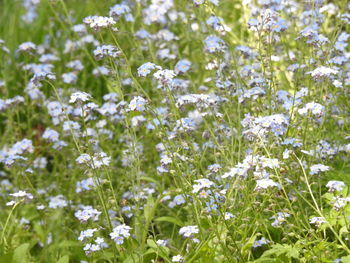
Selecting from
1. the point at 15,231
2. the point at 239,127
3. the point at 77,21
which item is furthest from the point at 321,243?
the point at 77,21

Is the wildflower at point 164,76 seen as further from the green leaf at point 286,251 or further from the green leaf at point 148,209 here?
the green leaf at point 286,251

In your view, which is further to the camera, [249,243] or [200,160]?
[200,160]

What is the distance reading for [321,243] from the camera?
3088 millimetres

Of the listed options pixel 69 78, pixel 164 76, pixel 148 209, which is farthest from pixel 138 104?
pixel 69 78

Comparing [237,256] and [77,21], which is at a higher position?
[77,21]

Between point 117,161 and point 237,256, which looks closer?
point 237,256

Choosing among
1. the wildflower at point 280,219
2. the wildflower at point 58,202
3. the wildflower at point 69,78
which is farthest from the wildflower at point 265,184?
the wildflower at point 69,78

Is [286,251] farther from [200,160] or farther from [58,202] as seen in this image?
[58,202]

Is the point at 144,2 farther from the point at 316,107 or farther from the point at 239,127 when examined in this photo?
the point at 316,107

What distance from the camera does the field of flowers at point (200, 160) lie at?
3.19 meters

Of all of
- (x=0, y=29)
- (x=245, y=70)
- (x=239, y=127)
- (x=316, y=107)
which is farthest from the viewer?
(x=0, y=29)

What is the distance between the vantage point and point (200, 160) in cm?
355

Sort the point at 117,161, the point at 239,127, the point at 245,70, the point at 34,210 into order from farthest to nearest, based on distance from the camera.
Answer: the point at 117,161, the point at 34,210, the point at 245,70, the point at 239,127

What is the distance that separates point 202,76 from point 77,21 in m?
1.81
